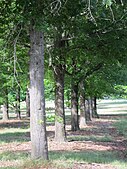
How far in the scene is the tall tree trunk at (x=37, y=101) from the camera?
9.08 metres

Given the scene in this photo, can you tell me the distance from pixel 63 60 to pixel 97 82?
40.0ft

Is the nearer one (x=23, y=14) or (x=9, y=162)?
(x=23, y=14)

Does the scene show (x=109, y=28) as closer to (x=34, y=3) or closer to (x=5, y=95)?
(x=34, y=3)

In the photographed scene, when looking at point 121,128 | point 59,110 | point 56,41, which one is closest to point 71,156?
point 59,110

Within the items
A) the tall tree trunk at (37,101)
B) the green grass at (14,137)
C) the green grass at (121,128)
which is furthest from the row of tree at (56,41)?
the green grass at (121,128)

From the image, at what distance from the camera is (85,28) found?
1302 cm

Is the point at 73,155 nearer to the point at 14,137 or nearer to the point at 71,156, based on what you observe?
the point at 71,156

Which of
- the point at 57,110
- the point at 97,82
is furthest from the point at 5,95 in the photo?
the point at 57,110

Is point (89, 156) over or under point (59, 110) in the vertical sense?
under

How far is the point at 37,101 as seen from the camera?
9.07m

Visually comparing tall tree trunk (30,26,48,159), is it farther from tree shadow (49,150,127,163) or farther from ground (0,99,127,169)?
tree shadow (49,150,127,163)

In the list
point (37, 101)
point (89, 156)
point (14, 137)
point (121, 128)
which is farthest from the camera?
point (121, 128)

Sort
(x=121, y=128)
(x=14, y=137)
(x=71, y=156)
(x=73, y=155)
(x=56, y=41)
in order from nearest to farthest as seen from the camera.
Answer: (x=71, y=156), (x=73, y=155), (x=56, y=41), (x=14, y=137), (x=121, y=128)

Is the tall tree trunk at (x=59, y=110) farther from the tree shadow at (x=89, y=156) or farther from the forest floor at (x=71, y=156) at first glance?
the tree shadow at (x=89, y=156)
